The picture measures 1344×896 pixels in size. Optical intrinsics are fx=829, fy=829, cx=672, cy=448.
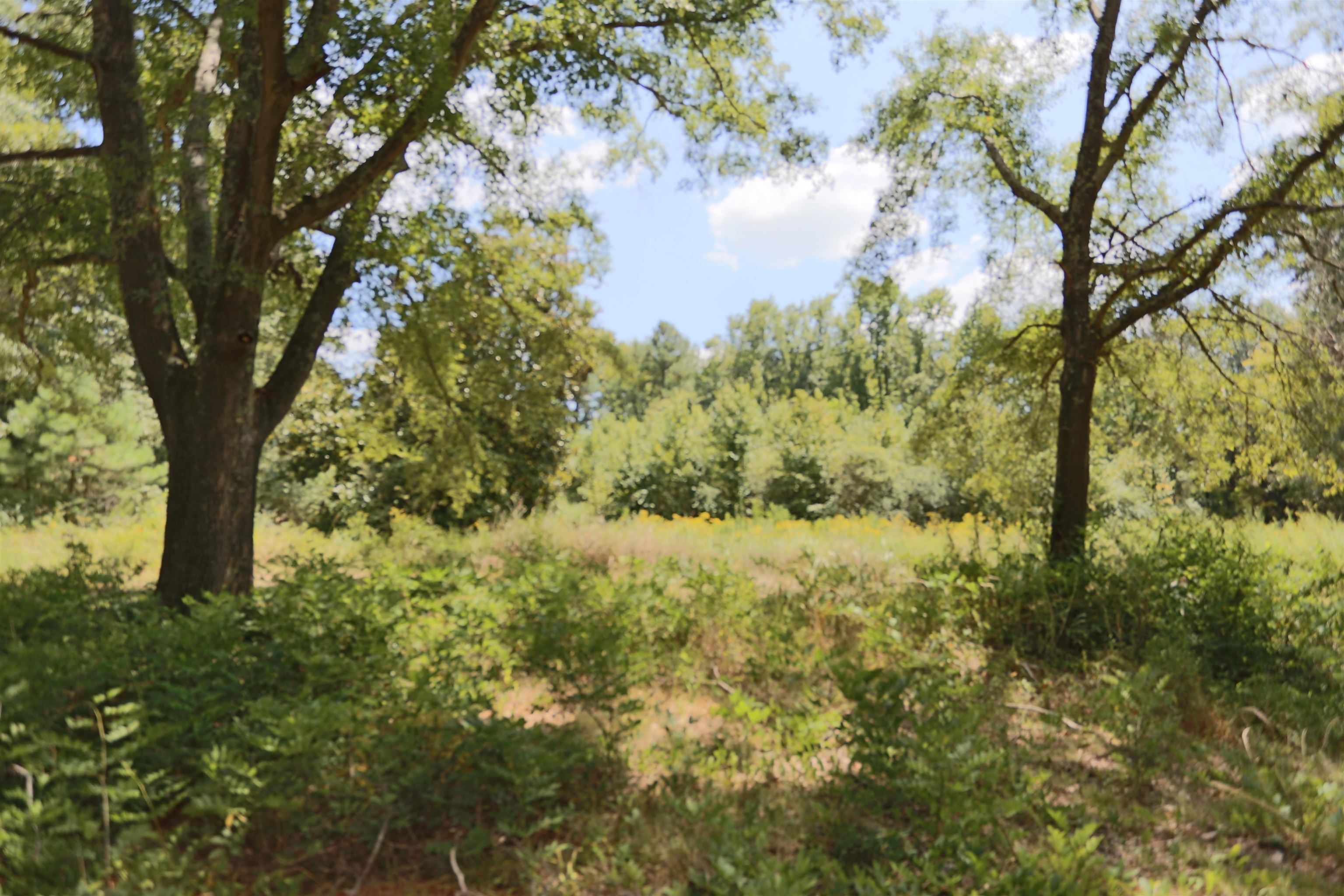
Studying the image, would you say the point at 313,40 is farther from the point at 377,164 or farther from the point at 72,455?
the point at 72,455

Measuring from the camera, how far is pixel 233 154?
6.97 meters

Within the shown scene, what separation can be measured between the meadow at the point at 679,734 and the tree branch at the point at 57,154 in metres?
3.48

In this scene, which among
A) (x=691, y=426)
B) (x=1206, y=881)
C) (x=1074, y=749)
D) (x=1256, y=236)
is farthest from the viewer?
(x=691, y=426)

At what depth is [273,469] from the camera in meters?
17.5

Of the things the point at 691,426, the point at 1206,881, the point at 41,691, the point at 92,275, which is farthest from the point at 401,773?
the point at 691,426

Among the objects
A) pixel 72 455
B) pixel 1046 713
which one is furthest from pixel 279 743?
pixel 72 455

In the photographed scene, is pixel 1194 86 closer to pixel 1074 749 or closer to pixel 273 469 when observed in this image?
pixel 1074 749

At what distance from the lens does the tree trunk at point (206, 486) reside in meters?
6.61

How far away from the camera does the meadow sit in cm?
330

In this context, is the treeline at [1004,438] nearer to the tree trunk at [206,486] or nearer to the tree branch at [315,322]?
the tree branch at [315,322]

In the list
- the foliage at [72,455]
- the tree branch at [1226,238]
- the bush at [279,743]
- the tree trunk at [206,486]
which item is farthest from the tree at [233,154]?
the foliage at [72,455]

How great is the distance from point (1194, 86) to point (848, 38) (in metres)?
3.42

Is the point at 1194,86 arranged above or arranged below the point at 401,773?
above

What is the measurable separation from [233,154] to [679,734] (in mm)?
6020
